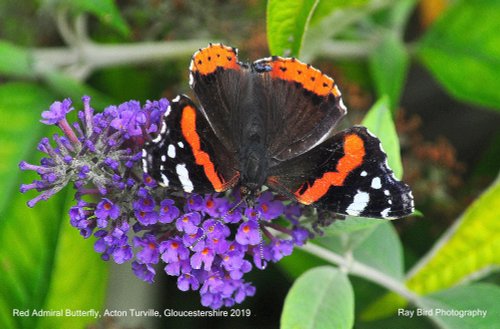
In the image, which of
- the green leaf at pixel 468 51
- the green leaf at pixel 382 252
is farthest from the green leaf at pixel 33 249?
the green leaf at pixel 468 51

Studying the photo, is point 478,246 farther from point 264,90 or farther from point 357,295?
point 264,90

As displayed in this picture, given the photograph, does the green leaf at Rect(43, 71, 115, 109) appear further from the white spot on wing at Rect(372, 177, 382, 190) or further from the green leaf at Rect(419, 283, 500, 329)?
the green leaf at Rect(419, 283, 500, 329)

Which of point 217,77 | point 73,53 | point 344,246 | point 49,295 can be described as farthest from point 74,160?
point 73,53

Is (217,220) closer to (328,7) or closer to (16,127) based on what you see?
(328,7)

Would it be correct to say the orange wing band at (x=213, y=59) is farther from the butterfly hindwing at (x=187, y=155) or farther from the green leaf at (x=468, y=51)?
the green leaf at (x=468, y=51)

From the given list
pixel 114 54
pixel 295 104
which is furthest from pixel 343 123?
pixel 114 54

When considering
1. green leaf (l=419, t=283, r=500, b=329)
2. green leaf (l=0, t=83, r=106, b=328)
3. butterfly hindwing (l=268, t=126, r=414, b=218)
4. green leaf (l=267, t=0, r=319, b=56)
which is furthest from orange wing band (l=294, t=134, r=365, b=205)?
green leaf (l=0, t=83, r=106, b=328)
